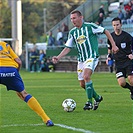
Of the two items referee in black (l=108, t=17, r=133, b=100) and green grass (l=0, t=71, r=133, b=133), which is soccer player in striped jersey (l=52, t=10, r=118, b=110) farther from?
referee in black (l=108, t=17, r=133, b=100)

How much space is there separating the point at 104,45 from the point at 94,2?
811 cm

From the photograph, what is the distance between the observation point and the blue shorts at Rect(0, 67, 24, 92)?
369 inches

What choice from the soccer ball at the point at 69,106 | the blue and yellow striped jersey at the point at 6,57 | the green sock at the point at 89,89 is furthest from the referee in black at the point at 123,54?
the blue and yellow striped jersey at the point at 6,57

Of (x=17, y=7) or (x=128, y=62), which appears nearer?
(x=128, y=62)

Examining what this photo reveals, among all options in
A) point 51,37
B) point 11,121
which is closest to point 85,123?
point 11,121

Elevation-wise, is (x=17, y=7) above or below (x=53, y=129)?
above

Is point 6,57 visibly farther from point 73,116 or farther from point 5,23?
point 5,23

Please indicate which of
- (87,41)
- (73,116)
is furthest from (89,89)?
(73,116)

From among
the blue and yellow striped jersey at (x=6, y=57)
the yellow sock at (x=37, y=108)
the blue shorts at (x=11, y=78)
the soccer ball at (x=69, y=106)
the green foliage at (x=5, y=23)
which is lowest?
the soccer ball at (x=69, y=106)

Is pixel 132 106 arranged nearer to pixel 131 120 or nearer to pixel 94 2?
pixel 131 120

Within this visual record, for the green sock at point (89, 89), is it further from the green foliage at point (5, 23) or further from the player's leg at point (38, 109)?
the green foliage at point (5, 23)

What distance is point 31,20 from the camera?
90.7 meters

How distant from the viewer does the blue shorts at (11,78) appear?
30.7 ft

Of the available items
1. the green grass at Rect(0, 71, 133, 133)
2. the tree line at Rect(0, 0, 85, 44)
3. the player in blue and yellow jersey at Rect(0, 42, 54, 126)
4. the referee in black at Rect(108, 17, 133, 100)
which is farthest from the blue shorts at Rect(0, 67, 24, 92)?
the tree line at Rect(0, 0, 85, 44)
